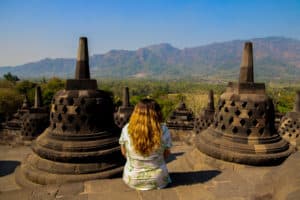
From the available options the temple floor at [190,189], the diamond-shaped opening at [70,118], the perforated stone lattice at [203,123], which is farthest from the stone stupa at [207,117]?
the temple floor at [190,189]

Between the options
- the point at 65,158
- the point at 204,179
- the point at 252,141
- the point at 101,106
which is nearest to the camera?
the point at 204,179

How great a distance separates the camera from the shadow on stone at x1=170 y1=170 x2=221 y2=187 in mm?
3535

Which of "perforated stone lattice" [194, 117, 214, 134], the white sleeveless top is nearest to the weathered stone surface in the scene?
"perforated stone lattice" [194, 117, 214, 134]

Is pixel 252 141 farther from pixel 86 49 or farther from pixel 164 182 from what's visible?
pixel 86 49

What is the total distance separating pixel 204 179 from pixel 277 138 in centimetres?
275

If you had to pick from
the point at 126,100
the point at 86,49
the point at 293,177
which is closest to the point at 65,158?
the point at 86,49

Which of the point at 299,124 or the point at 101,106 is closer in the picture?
the point at 101,106

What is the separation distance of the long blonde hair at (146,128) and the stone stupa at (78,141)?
9.63 ft

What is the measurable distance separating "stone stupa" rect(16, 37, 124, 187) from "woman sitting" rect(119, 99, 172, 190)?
268 cm

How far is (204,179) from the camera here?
12.2 ft

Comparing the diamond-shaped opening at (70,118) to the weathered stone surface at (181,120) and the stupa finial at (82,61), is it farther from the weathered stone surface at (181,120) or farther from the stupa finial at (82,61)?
the weathered stone surface at (181,120)

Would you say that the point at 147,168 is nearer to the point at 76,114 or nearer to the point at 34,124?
the point at 76,114

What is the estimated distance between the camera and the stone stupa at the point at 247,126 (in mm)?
5199

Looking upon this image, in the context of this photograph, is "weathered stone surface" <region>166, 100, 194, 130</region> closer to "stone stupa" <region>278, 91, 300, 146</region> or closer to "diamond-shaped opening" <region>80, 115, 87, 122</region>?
"stone stupa" <region>278, 91, 300, 146</region>
